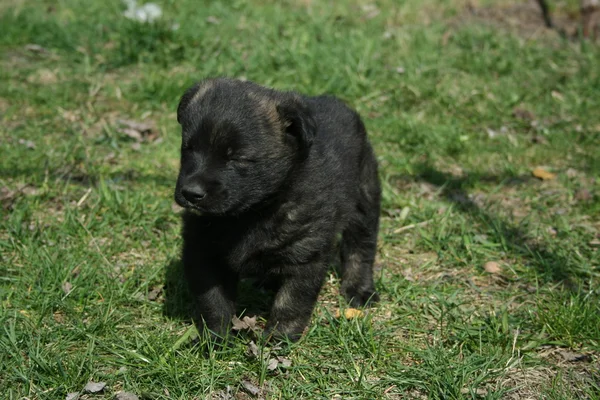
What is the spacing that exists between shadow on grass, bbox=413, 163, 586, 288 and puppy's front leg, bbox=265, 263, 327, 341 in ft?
5.62

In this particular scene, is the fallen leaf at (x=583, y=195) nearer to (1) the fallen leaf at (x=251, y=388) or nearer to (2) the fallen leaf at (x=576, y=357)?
(2) the fallen leaf at (x=576, y=357)

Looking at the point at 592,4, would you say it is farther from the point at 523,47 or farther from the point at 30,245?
the point at 30,245

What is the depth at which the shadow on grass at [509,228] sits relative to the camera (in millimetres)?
4809

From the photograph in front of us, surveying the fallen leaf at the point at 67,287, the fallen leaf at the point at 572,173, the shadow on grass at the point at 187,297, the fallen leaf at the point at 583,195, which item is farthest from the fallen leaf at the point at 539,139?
the fallen leaf at the point at 67,287

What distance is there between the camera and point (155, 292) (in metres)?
4.48

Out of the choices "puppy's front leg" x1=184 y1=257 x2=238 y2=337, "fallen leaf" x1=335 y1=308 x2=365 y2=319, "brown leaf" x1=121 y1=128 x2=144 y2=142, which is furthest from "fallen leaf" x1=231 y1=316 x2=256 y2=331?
"brown leaf" x1=121 y1=128 x2=144 y2=142

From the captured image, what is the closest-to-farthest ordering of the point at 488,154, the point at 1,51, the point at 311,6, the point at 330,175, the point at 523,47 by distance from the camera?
1. the point at 330,175
2. the point at 488,154
3. the point at 1,51
4. the point at 523,47
5. the point at 311,6

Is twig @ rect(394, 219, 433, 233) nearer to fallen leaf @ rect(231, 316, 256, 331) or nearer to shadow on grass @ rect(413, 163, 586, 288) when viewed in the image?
shadow on grass @ rect(413, 163, 586, 288)

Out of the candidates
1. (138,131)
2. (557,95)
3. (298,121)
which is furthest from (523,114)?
(298,121)

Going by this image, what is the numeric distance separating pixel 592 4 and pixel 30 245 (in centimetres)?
706

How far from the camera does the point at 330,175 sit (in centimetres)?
417

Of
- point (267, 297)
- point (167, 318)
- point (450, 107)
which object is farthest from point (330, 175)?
point (450, 107)

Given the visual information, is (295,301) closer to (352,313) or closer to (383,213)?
(352,313)

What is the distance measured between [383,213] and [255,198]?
2.14 metres
